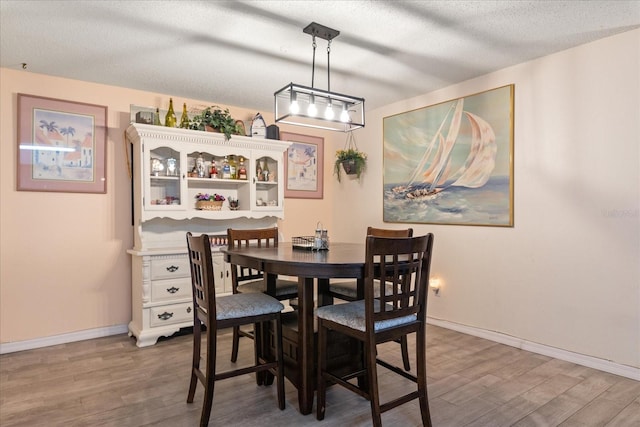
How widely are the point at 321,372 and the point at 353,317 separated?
379mm

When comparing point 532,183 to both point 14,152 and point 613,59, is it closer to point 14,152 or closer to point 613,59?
point 613,59

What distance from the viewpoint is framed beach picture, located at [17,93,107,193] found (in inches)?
122

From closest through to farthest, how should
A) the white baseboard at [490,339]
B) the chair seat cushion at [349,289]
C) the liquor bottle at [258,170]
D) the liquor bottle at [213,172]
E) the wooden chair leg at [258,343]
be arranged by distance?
the wooden chair leg at [258,343] < the chair seat cushion at [349,289] < the white baseboard at [490,339] < the liquor bottle at [213,172] < the liquor bottle at [258,170]

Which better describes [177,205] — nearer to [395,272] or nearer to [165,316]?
[165,316]

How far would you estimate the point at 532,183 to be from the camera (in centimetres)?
300

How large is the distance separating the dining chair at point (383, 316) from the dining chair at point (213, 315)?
266mm

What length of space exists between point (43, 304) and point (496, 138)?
13.4 feet

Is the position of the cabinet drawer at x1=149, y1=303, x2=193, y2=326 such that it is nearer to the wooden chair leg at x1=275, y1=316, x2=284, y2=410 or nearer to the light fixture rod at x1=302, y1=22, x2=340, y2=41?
the wooden chair leg at x1=275, y1=316, x2=284, y2=410

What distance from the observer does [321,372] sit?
2.01m

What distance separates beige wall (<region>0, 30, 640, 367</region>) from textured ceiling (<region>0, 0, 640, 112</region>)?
23cm

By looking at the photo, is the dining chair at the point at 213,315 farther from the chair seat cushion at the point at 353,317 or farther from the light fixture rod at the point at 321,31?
the light fixture rod at the point at 321,31

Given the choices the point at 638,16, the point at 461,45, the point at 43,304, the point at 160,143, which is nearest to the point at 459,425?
the point at 461,45

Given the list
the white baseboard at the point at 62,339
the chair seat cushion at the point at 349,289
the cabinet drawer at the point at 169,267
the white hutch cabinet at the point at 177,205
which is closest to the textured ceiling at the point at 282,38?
the white hutch cabinet at the point at 177,205

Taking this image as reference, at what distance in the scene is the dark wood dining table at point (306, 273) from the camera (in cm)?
183
